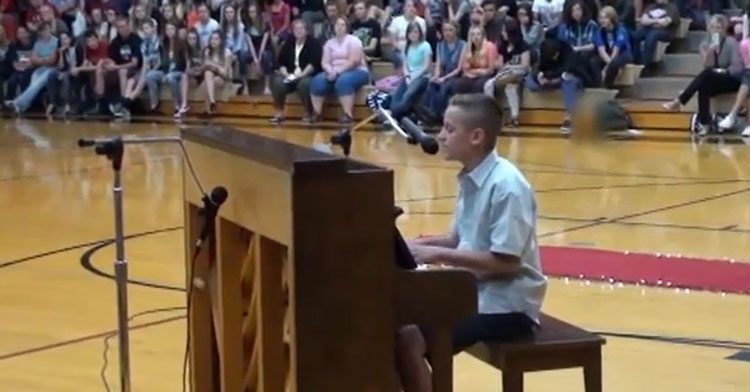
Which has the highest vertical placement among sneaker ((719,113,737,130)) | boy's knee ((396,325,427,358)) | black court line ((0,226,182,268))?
boy's knee ((396,325,427,358))

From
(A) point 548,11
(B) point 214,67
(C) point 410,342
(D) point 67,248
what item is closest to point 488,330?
(C) point 410,342

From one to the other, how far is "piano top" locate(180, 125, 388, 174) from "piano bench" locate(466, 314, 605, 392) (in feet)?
3.14

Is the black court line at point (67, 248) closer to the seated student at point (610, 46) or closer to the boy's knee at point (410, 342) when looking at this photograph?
the boy's knee at point (410, 342)

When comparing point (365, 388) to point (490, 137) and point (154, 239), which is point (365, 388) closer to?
point (490, 137)

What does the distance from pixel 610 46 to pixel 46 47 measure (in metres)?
8.95

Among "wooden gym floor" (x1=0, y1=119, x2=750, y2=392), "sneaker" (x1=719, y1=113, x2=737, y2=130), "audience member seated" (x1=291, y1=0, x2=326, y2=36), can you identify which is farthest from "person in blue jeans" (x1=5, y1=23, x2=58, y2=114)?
"sneaker" (x1=719, y1=113, x2=737, y2=130)

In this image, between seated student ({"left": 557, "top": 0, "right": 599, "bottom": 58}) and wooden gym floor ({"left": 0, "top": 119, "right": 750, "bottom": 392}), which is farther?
seated student ({"left": 557, "top": 0, "right": 599, "bottom": 58})

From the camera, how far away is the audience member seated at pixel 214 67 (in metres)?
18.8

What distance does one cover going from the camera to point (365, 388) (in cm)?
355

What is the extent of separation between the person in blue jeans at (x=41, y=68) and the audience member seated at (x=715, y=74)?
974 cm

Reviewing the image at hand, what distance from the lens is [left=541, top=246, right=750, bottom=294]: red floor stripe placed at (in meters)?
7.06

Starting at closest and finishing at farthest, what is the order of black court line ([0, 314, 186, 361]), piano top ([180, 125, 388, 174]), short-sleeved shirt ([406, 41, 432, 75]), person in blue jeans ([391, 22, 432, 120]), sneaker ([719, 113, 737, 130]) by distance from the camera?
piano top ([180, 125, 388, 174]) → black court line ([0, 314, 186, 361]) → sneaker ([719, 113, 737, 130]) → person in blue jeans ([391, 22, 432, 120]) → short-sleeved shirt ([406, 41, 432, 75])

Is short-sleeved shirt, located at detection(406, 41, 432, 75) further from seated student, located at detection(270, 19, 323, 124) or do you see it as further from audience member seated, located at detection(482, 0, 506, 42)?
seated student, located at detection(270, 19, 323, 124)

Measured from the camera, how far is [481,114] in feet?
14.0
